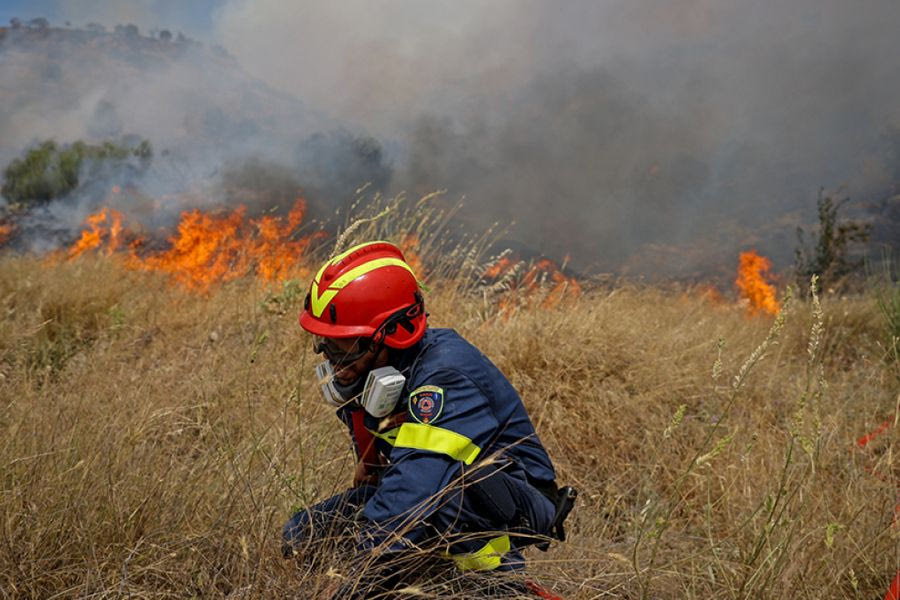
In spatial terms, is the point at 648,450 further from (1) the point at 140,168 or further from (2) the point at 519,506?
(1) the point at 140,168

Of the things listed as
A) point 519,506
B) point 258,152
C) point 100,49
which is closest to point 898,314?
point 519,506

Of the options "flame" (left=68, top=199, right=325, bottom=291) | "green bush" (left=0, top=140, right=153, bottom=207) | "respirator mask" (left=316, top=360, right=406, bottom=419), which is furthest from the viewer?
"green bush" (left=0, top=140, right=153, bottom=207)

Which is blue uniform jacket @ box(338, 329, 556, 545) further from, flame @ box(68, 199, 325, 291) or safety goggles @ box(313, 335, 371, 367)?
flame @ box(68, 199, 325, 291)

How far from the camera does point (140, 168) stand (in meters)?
13.1

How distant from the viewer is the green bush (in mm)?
13359

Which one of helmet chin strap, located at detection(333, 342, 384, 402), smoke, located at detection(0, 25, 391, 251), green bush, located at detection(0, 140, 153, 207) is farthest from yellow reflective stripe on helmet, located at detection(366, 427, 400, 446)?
green bush, located at detection(0, 140, 153, 207)

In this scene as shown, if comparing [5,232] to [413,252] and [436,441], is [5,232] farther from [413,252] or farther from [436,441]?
[436,441]

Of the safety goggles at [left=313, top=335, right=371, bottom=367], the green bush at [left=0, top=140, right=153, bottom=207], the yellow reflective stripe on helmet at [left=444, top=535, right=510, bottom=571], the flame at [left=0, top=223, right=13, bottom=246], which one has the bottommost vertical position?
the flame at [left=0, top=223, right=13, bottom=246]

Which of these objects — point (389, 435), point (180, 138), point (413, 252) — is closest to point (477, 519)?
point (389, 435)

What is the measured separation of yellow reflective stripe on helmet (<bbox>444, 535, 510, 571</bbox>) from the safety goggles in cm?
65

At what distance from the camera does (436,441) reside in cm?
166

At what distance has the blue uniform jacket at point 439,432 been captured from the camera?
5.28ft

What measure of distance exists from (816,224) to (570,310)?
14.7m

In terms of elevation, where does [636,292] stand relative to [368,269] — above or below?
below
